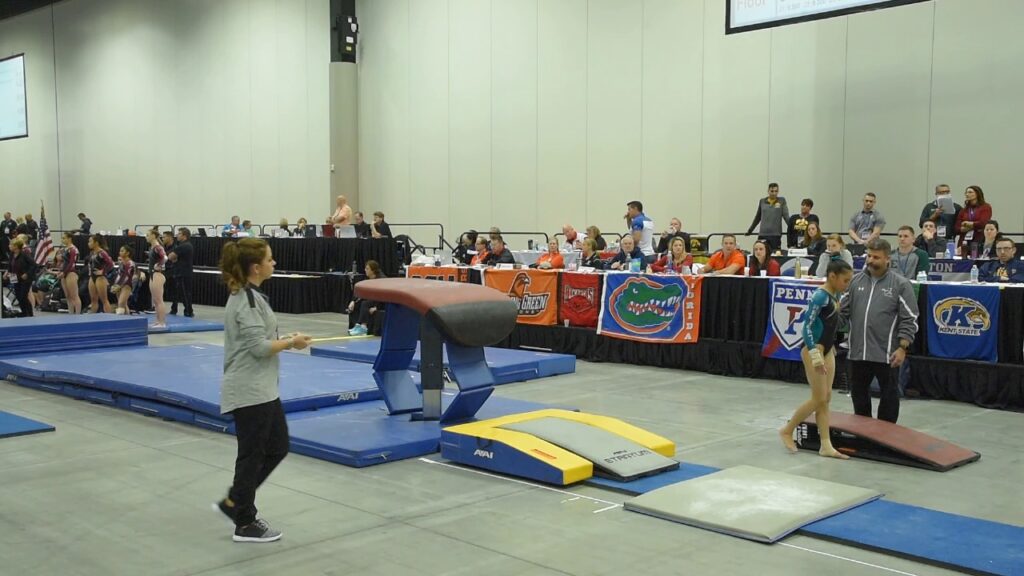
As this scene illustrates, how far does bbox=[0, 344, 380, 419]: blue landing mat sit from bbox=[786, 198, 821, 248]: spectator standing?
7.81m

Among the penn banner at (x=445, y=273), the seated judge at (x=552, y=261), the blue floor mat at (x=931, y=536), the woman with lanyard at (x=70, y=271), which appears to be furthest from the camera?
the woman with lanyard at (x=70, y=271)

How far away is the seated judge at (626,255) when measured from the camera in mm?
13922

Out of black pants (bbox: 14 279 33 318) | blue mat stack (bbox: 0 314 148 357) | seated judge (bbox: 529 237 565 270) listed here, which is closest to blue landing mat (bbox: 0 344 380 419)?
blue mat stack (bbox: 0 314 148 357)

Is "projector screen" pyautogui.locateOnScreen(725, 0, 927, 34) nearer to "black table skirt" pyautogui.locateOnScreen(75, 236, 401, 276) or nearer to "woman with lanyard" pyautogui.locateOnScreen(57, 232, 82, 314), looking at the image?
"black table skirt" pyautogui.locateOnScreen(75, 236, 401, 276)

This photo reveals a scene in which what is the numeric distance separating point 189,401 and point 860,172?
1250cm

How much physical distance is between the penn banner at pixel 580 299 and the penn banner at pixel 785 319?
270 centimetres

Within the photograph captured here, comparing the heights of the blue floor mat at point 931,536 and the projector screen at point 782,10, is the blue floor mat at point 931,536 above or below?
below

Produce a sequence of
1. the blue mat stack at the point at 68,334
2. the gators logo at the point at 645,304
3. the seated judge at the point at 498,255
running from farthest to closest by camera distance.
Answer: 1. the seated judge at the point at 498,255
2. the blue mat stack at the point at 68,334
3. the gators logo at the point at 645,304

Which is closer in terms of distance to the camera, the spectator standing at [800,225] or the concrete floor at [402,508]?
the concrete floor at [402,508]

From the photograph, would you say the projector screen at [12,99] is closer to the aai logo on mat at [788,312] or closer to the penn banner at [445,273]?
the penn banner at [445,273]

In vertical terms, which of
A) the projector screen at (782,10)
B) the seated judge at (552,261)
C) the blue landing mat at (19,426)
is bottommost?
the blue landing mat at (19,426)

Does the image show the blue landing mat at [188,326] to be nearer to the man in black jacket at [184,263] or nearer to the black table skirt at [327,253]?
the man in black jacket at [184,263]

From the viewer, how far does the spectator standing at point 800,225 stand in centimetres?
1509

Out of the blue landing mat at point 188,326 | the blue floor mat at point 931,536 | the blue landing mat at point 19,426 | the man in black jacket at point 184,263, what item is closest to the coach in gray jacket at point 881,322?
the blue floor mat at point 931,536
